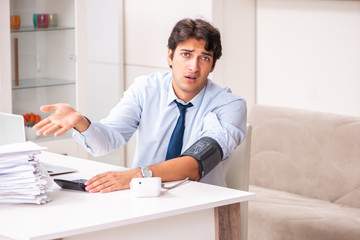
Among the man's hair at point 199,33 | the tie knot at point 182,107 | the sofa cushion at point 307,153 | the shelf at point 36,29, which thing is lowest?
the sofa cushion at point 307,153

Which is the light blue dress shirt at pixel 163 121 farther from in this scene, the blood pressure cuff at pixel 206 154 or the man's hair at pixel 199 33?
the man's hair at pixel 199 33

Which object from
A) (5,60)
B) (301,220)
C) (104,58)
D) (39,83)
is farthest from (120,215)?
(104,58)

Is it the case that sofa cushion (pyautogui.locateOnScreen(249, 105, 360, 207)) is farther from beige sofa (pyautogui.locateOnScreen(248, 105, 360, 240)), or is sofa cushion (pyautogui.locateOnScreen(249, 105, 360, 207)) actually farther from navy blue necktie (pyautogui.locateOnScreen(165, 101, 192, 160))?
navy blue necktie (pyautogui.locateOnScreen(165, 101, 192, 160))

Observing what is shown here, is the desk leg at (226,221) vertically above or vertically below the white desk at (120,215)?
below

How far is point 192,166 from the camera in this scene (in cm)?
251

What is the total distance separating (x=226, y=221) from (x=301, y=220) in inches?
47.6

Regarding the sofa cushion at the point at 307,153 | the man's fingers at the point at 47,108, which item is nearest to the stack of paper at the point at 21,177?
the man's fingers at the point at 47,108

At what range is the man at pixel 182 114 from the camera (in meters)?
2.67

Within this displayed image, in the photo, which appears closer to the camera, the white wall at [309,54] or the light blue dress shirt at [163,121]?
the light blue dress shirt at [163,121]

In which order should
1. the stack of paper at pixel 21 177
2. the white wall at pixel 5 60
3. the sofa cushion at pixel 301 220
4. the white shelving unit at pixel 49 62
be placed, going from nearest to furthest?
1. the stack of paper at pixel 21 177
2. the sofa cushion at pixel 301 220
3. the white wall at pixel 5 60
4. the white shelving unit at pixel 49 62

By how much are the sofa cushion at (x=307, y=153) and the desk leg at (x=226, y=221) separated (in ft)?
4.95

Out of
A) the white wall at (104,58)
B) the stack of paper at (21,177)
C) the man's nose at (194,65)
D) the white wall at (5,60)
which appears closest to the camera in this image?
the stack of paper at (21,177)

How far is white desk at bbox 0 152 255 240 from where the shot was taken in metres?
1.92

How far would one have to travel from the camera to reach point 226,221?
2.29 metres
